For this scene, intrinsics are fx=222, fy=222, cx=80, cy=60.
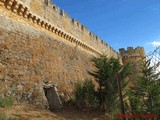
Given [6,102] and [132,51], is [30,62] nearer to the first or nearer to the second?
[6,102]

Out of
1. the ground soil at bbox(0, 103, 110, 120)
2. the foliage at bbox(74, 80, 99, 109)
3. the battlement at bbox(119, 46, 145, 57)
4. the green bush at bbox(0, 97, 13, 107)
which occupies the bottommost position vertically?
the ground soil at bbox(0, 103, 110, 120)

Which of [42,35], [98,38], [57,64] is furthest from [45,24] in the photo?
[98,38]

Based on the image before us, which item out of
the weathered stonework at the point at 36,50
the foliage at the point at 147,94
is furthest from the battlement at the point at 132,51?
the foliage at the point at 147,94

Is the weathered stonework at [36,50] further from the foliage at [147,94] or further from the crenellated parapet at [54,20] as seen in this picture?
the foliage at [147,94]

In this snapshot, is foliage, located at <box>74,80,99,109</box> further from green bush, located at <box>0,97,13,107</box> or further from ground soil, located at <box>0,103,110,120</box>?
green bush, located at <box>0,97,13,107</box>

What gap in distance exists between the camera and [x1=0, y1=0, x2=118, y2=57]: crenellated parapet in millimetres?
9326

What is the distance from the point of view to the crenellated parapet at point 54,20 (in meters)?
9.33

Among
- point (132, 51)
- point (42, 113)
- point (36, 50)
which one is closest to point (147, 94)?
point (42, 113)

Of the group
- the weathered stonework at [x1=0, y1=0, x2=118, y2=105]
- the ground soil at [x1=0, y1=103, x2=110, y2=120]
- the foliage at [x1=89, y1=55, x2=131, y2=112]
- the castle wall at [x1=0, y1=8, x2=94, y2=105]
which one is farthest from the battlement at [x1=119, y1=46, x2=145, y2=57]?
the ground soil at [x1=0, y1=103, x2=110, y2=120]

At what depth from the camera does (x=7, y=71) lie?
785 cm

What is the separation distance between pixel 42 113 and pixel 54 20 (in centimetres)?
582

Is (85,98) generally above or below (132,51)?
below

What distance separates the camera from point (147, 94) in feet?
32.7

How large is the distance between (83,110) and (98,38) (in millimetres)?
9668
